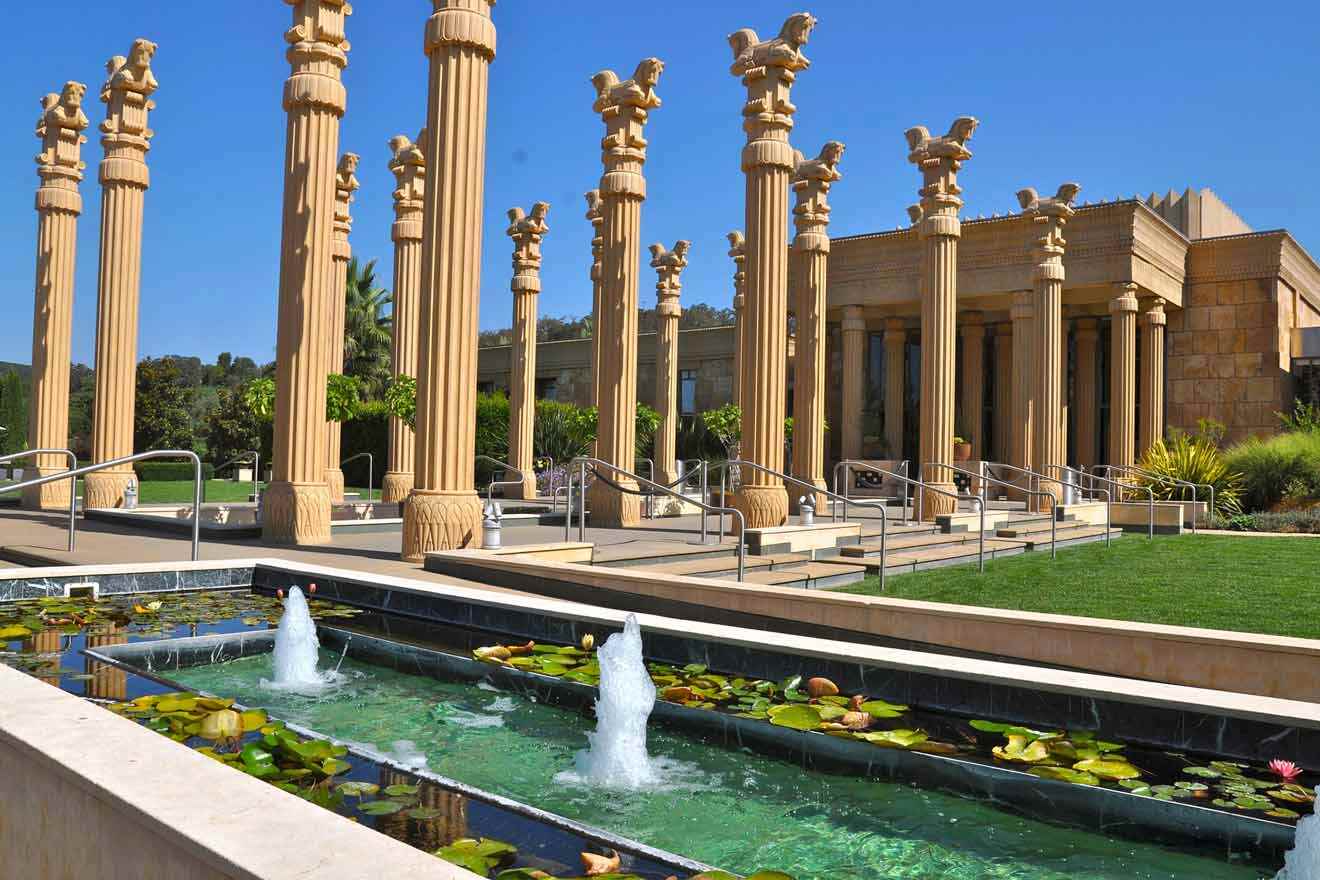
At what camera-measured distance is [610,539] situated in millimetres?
13133

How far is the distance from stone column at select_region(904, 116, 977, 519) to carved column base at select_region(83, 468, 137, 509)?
554 inches

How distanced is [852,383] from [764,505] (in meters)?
16.4

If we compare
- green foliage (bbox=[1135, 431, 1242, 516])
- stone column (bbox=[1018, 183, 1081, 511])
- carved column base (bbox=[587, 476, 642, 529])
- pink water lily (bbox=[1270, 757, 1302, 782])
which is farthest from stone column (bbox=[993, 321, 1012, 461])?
pink water lily (bbox=[1270, 757, 1302, 782])

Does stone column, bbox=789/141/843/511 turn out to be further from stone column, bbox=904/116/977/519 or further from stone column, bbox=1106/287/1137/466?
stone column, bbox=1106/287/1137/466

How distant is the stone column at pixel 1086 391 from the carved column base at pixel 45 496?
26703mm

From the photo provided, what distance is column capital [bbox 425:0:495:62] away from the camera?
10602mm

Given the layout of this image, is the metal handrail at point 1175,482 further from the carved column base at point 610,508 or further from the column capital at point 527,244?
the column capital at point 527,244

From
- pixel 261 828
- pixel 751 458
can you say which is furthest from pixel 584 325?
pixel 261 828

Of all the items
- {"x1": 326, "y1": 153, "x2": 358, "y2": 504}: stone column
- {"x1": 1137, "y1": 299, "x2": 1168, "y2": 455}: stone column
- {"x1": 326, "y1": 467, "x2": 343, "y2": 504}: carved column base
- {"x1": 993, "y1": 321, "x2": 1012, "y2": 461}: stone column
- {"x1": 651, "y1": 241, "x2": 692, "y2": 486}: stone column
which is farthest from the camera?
{"x1": 993, "y1": 321, "x2": 1012, "y2": 461}: stone column

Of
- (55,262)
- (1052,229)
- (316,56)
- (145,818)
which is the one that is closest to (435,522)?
(316,56)

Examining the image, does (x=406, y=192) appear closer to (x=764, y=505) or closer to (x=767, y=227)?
(x=767, y=227)

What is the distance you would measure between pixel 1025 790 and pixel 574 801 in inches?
66.8

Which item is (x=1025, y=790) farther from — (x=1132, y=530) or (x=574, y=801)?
(x=1132, y=530)

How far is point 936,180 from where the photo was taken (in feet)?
60.3
